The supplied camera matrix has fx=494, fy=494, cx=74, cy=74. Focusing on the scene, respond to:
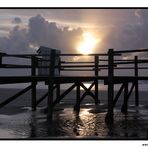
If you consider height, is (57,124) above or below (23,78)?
below

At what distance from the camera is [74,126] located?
10.4 m

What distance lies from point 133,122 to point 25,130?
254 centimetres

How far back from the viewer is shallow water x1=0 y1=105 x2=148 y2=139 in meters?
9.31

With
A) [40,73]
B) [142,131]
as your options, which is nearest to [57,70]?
[40,73]

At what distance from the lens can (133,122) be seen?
1109 centimetres

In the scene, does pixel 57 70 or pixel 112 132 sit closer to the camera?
pixel 112 132

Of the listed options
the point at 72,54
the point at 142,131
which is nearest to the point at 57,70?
the point at 72,54

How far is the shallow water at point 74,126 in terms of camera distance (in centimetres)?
931
